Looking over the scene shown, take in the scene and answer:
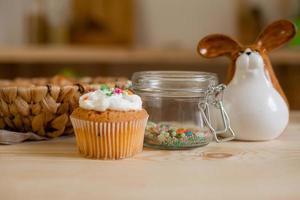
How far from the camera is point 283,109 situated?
2.46 feet

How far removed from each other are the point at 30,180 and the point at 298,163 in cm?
36

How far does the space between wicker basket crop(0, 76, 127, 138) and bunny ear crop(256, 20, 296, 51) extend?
293 millimetres

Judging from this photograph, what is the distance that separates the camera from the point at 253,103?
2.40ft

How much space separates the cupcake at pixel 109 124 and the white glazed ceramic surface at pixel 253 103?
0.57 feet

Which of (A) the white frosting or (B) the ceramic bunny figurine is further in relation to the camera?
(B) the ceramic bunny figurine

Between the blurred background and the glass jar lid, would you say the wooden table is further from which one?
the blurred background

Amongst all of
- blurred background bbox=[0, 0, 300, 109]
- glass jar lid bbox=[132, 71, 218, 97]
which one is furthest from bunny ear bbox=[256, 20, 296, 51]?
blurred background bbox=[0, 0, 300, 109]

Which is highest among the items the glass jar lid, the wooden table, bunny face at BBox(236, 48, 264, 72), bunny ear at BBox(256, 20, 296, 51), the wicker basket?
bunny ear at BBox(256, 20, 296, 51)

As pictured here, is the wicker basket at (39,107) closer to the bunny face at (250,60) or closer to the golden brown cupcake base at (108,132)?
the golden brown cupcake base at (108,132)

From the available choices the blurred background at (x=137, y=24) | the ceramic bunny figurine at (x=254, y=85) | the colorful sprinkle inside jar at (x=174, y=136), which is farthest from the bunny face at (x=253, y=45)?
the blurred background at (x=137, y=24)

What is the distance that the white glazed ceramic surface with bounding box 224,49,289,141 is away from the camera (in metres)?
0.73

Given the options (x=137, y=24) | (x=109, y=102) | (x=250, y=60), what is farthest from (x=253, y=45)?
(x=137, y=24)

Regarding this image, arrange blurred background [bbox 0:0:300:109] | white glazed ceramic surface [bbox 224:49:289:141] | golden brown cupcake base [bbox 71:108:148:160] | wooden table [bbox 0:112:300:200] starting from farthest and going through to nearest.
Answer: blurred background [bbox 0:0:300:109], white glazed ceramic surface [bbox 224:49:289:141], golden brown cupcake base [bbox 71:108:148:160], wooden table [bbox 0:112:300:200]

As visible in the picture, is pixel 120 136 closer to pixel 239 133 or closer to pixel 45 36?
pixel 239 133
